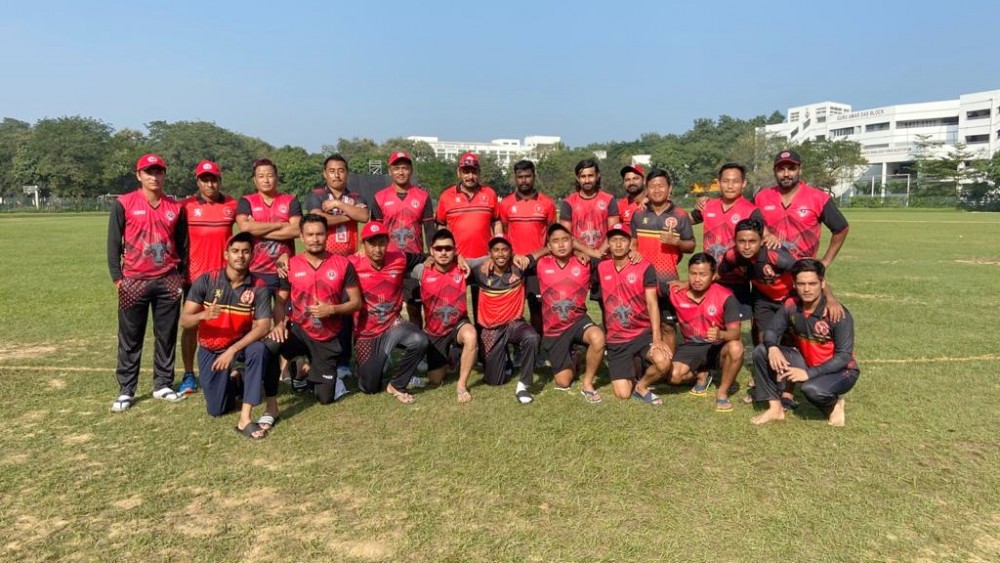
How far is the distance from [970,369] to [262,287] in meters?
6.81

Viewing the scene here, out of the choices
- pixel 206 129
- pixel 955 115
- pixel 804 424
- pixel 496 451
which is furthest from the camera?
pixel 206 129

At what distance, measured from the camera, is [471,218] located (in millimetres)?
6641

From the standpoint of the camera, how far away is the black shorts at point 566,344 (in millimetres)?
5988

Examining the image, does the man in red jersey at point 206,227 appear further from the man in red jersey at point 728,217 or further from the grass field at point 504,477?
the man in red jersey at point 728,217

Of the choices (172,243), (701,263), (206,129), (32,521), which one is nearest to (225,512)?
(32,521)

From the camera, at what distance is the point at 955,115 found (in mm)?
71750

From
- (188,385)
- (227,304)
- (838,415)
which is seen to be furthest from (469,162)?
(838,415)

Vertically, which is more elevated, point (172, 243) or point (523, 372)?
point (172, 243)

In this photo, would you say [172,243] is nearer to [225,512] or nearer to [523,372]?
[225,512]

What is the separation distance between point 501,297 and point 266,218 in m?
2.39

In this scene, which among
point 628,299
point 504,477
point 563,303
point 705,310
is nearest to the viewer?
point 504,477

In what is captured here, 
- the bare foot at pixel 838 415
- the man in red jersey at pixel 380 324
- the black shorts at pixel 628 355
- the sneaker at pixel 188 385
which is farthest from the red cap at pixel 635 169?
the sneaker at pixel 188 385

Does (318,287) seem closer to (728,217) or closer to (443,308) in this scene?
(443,308)

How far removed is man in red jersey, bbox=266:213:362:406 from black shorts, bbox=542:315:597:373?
1.89 m
